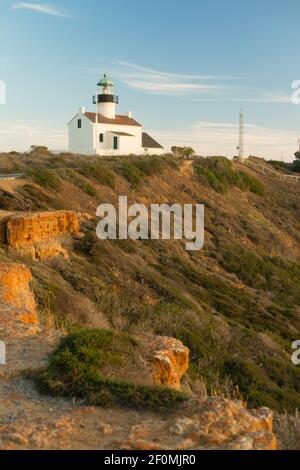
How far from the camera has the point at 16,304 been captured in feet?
29.1

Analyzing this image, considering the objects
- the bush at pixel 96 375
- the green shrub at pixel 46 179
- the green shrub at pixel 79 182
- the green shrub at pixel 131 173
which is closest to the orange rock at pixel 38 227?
the green shrub at pixel 46 179

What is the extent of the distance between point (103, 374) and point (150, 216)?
2150cm

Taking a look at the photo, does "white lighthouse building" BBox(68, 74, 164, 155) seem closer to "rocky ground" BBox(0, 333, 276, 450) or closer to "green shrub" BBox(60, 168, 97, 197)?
"green shrub" BBox(60, 168, 97, 197)

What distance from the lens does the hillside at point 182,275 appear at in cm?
1107

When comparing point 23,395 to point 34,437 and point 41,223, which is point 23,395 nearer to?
point 34,437

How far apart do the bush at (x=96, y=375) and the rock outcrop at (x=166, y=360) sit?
0.28 m

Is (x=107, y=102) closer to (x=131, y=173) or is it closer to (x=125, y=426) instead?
(x=131, y=173)

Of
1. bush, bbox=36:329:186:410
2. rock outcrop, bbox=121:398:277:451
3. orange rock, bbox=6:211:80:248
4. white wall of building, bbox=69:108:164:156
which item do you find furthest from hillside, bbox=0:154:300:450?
white wall of building, bbox=69:108:164:156

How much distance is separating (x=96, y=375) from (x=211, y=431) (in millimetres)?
1476

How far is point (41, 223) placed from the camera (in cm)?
1673

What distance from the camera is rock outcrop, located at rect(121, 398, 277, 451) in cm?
411

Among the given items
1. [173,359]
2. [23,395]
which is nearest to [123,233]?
[173,359]

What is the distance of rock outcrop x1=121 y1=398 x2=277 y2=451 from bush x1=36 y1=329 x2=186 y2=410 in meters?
0.38

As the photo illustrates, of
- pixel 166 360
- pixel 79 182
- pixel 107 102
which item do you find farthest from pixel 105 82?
pixel 166 360
